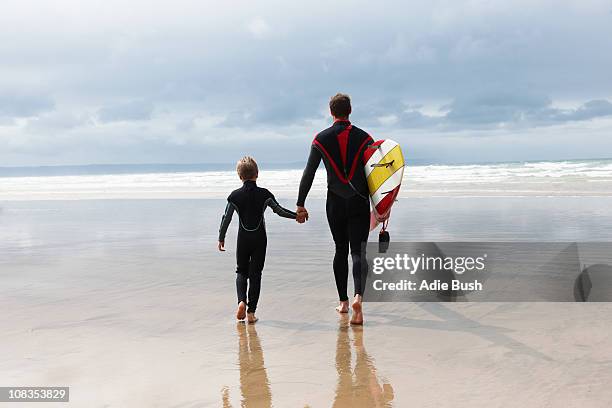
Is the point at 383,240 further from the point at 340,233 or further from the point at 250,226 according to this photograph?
the point at 250,226

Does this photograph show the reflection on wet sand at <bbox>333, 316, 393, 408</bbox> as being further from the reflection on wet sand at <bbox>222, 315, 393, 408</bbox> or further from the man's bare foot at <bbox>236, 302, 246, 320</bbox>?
the man's bare foot at <bbox>236, 302, 246, 320</bbox>

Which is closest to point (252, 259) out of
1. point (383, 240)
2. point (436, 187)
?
point (383, 240)

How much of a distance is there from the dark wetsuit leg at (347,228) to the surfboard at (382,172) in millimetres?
152

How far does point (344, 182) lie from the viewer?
5887mm

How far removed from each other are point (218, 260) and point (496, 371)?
17.6 feet

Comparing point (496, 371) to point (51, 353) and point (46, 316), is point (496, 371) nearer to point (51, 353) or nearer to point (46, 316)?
point (51, 353)

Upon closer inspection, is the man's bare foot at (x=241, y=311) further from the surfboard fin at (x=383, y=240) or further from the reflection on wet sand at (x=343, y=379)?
the surfboard fin at (x=383, y=240)

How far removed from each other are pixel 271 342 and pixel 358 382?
115cm

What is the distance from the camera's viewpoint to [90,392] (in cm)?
382

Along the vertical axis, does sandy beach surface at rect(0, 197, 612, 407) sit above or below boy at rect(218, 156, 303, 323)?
below

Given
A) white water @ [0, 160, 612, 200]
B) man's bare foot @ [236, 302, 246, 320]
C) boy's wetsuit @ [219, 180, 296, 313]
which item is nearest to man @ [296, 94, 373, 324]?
boy's wetsuit @ [219, 180, 296, 313]

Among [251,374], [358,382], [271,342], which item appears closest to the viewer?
[358,382]

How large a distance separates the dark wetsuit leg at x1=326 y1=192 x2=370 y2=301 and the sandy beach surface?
41 cm

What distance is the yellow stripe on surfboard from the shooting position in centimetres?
596
